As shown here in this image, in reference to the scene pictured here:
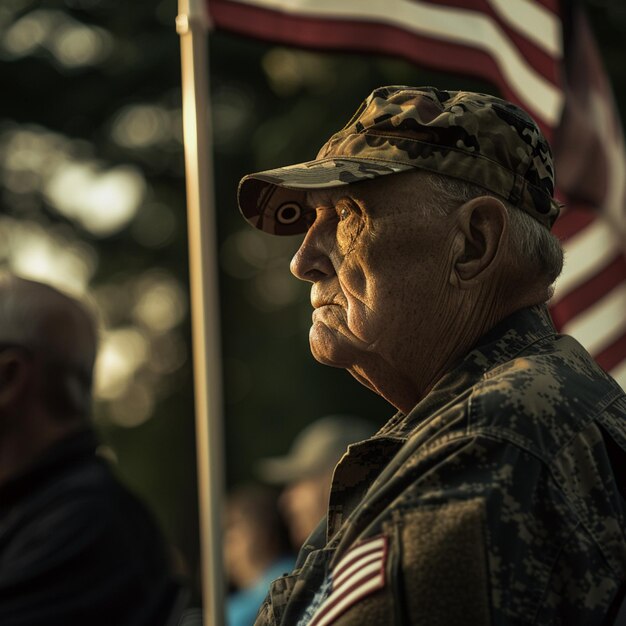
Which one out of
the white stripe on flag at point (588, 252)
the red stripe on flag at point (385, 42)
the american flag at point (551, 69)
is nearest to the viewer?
the red stripe on flag at point (385, 42)

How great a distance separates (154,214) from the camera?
17.2 meters

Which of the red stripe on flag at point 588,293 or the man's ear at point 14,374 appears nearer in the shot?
the man's ear at point 14,374

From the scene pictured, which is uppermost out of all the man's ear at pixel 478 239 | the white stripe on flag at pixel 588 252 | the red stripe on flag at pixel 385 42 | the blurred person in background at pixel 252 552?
the man's ear at pixel 478 239

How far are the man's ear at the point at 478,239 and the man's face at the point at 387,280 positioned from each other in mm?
24

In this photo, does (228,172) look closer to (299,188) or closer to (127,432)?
(127,432)

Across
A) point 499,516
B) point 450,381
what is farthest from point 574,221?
point 499,516

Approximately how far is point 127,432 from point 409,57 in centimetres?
1334

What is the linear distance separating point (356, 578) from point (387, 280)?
2.26 ft

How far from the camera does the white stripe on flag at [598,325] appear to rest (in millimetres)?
5730

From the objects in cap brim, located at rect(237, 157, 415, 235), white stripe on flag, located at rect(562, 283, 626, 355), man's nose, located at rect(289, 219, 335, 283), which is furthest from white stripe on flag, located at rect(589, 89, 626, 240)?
man's nose, located at rect(289, 219, 335, 283)

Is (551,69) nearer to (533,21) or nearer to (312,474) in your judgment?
(533,21)

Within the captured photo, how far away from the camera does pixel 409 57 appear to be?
Answer: 546 centimetres

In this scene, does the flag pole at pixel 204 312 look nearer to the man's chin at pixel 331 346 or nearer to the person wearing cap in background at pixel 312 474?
the man's chin at pixel 331 346

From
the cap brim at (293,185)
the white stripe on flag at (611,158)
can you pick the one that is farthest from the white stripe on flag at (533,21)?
the cap brim at (293,185)
